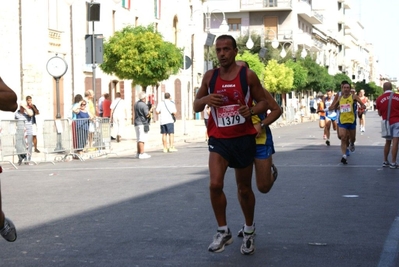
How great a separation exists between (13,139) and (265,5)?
6946cm

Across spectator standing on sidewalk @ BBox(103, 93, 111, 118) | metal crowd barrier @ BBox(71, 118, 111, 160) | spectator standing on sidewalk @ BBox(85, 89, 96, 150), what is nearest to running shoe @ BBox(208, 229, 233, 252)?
metal crowd barrier @ BBox(71, 118, 111, 160)

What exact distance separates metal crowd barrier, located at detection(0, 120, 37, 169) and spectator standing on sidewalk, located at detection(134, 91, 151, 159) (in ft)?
9.40

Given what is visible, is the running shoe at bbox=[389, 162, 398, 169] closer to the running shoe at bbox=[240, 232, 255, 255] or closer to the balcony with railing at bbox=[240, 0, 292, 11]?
the running shoe at bbox=[240, 232, 255, 255]

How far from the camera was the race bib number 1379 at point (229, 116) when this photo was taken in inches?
309

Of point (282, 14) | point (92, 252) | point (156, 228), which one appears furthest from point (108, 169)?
point (282, 14)

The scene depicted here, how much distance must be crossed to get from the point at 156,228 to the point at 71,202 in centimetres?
332

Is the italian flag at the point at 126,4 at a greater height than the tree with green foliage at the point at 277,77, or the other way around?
the italian flag at the point at 126,4

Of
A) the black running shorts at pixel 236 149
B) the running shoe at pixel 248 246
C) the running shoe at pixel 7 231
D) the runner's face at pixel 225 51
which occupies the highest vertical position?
the runner's face at pixel 225 51

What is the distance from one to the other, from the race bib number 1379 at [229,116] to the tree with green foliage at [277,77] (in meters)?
62.0

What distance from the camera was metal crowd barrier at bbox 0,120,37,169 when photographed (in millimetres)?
21094

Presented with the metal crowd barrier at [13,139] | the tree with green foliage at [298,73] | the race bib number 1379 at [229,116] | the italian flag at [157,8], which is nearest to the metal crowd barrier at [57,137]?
the metal crowd barrier at [13,139]

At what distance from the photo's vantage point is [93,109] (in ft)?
88.4

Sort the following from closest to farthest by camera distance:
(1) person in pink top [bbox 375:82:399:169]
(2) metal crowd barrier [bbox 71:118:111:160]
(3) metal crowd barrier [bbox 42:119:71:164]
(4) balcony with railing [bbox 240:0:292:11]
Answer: (1) person in pink top [bbox 375:82:399:169]
(3) metal crowd barrier [bbox 42:119:71:164]
(2) metal crowd barrier [bbox 71:118:111:160]
(4) balcony with railing [bbox 240:0:292:11]

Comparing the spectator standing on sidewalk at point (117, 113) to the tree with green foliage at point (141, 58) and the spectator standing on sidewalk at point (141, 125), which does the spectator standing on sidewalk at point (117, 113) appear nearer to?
the tree with green foliage at point (141, 58)
